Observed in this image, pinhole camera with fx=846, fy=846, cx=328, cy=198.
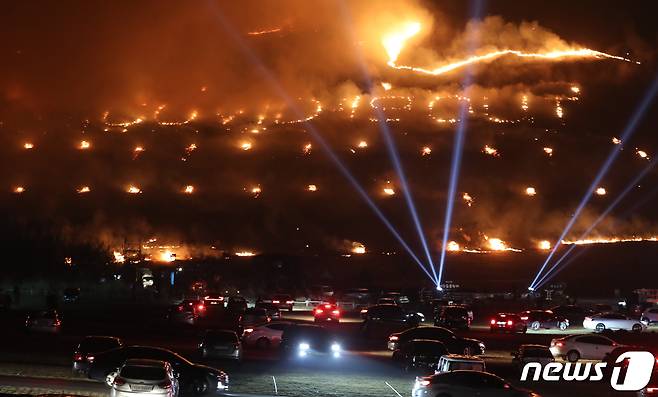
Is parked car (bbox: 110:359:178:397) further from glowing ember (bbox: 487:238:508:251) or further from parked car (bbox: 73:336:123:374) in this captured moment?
glowing ember (bbox: 487:238:508:251)

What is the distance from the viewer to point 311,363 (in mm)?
30375

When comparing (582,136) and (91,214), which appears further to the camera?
(582,136)

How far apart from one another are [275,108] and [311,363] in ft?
332

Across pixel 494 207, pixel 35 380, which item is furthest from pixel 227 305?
pixel 494 207

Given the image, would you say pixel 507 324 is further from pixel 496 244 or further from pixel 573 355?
pixel 496 244

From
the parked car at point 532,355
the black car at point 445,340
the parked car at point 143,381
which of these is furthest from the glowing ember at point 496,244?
the parked car at point 143,381

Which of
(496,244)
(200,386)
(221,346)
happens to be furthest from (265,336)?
(496,244)

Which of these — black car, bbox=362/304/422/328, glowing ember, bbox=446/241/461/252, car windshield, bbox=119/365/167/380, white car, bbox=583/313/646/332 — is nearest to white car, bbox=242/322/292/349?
black car, bbox=362/304/422/328

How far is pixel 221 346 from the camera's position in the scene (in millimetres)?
29078

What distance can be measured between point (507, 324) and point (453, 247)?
3028 cm

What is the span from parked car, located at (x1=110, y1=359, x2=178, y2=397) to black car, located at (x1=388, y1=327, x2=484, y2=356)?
1425 centimetres

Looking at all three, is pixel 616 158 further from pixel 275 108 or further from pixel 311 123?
pixel 275 108

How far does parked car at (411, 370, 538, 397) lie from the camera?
2022 centimetres

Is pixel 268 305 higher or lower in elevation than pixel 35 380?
higher
